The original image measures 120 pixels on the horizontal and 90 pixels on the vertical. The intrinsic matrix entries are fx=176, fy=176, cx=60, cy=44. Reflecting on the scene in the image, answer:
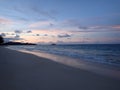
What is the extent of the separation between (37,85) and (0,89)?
139 centimetres

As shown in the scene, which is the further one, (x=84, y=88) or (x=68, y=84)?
(x=68, y=84)

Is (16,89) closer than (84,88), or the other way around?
(16,89)

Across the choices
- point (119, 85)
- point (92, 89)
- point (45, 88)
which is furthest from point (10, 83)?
point (119, 85)

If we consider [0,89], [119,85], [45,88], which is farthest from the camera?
[119,85]

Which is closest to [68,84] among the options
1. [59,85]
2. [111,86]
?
[59,85]

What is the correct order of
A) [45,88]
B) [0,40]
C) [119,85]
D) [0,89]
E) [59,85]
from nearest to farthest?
[0,89]
[45,88]
[59,85]
[119,85]
[0,40]

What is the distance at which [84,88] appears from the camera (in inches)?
257

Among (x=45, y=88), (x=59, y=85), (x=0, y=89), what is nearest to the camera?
(x=0, y=89)

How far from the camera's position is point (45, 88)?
20.8 feet

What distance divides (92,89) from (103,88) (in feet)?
1.68

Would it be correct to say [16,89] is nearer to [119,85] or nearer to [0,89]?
[0,89]

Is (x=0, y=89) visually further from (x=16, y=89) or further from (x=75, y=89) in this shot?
(x=75, y=89)

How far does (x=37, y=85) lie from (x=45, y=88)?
495 millimetres

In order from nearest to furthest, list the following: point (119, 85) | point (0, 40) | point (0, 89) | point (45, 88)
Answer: point (0, 89)
point (45, 88)
point (119, 85)
point (0, 40)
